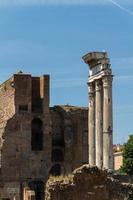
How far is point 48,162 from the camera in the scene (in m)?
45.6

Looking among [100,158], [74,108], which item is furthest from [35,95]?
[100,158]

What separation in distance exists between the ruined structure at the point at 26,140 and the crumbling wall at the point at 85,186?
19806 mm

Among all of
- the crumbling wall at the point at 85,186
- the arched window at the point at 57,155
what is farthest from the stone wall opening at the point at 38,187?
the crumbling wall at the point at 85,186

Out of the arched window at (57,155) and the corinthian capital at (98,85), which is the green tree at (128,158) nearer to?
the corinthian capital at (98,85)

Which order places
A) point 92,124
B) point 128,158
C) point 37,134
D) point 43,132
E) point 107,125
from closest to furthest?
point 107,125 < point 92,124 < point 128,158 < point 43,132 < point 37,134

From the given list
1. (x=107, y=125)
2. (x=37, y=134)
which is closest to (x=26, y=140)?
(x=37, y=134)

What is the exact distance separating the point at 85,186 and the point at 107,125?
11.8 meters

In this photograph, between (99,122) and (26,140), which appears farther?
(26,140)

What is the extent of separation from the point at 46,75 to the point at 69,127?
520 centimetres

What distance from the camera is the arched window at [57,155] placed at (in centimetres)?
4862

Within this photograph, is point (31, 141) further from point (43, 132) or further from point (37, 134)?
point (43, 132)

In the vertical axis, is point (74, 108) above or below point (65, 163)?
above

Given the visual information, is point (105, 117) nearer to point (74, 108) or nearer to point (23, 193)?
point (23, 193)

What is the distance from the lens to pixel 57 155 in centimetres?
4884
